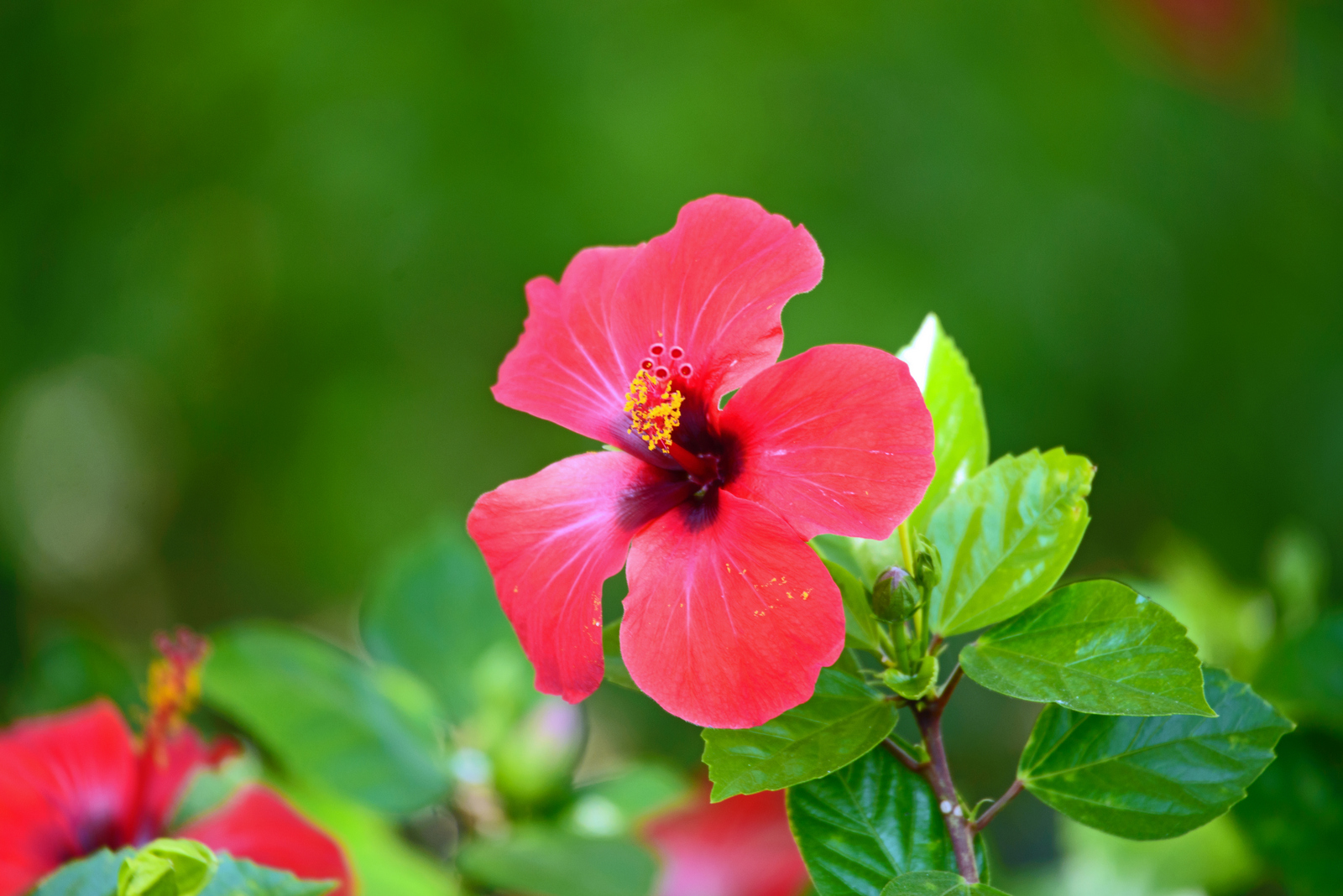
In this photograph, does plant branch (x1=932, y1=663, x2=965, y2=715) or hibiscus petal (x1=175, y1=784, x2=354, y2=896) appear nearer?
plant branch (x1=932, y1=663, x2=965, y2=715)

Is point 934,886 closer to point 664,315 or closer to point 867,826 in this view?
point 867,826

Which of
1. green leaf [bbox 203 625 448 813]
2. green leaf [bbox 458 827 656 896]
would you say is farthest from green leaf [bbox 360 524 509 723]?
green leaf [bbox 458 827 656 896]

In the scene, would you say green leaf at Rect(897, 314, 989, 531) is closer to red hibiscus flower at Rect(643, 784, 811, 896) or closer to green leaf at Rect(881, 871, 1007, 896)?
green leaf at Rect(881, 871, 1007, 896)

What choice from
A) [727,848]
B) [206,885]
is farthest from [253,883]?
[727,848]

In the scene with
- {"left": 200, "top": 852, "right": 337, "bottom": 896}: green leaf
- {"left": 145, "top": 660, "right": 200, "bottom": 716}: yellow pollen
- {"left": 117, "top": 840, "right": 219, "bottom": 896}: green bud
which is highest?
{"left": 145, "top": 660, "right": 200, "bottom": 716}: yellow pollen

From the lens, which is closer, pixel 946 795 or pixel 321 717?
pixel 946 795

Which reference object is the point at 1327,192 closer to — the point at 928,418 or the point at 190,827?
the point at 928,418

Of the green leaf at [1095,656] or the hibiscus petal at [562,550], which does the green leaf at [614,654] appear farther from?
the green leaf at [1095,656]
